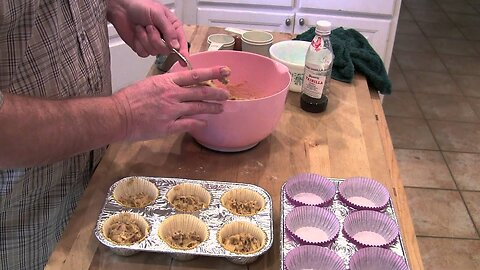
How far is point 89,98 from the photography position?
2.96ft

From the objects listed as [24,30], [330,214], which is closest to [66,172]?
[24,30]

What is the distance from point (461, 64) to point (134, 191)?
327 centimetres

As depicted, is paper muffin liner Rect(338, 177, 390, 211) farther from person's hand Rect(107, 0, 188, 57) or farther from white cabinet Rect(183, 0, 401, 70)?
white cabinet Rect(183, 0, 401, 70)

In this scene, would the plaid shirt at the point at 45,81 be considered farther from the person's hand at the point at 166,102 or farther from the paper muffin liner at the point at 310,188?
the paper muffin liner at the point at 310,188

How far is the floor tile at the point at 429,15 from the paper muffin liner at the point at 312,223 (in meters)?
3.89

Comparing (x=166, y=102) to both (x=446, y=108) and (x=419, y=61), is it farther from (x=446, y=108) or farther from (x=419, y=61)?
(x=419, y=61)

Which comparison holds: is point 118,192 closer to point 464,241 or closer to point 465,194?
point 464,241

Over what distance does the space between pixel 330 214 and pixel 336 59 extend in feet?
2.09

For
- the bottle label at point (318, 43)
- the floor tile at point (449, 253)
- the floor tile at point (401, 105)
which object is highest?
the bottle label at point (318, 43)

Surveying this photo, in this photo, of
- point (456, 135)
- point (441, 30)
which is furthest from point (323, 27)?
point (441, 30)

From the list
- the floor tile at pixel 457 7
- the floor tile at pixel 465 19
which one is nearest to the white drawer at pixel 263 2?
the floor tile at pixel 465 19

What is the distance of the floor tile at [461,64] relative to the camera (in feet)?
11.9

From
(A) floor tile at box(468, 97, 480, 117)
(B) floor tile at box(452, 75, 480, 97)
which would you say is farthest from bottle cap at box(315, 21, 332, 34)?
(B) floor tile at box(452, 75, 480, 97)

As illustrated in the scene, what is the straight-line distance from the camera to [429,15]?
454 cm
